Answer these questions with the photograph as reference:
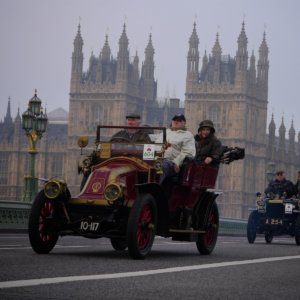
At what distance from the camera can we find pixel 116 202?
9906 mm

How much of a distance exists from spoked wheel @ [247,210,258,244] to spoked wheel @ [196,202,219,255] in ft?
23.0

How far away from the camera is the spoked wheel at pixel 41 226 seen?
32.3ft

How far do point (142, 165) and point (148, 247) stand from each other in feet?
2.71

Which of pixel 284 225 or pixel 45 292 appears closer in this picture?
pixel 45 292

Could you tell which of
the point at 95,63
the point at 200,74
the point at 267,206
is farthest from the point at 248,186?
the point at 267,206

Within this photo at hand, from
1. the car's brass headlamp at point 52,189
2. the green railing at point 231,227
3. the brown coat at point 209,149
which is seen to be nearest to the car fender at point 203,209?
the brown coat at point 209,149

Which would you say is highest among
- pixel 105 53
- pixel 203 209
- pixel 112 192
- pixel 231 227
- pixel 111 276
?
pixel 105 53

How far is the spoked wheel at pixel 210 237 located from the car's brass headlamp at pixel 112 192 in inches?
82.4

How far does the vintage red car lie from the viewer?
32.4 feet

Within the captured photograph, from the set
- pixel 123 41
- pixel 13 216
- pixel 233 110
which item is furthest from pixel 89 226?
pixel 123 41

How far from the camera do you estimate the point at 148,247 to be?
1010 cm

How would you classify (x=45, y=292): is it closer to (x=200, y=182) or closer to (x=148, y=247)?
(x=148, y=247)

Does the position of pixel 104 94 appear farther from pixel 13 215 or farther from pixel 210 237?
pixel 210 237

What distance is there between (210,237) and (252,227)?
286 inches
